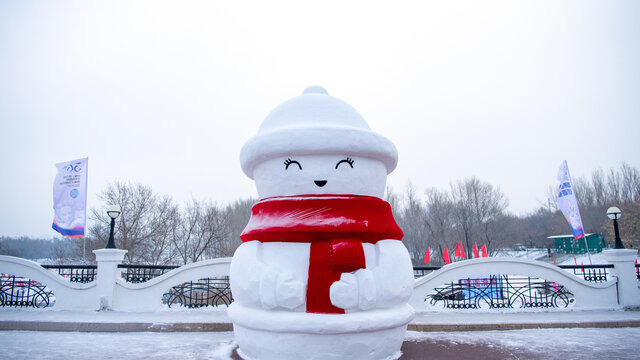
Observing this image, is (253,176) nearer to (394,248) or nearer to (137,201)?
(394,248)

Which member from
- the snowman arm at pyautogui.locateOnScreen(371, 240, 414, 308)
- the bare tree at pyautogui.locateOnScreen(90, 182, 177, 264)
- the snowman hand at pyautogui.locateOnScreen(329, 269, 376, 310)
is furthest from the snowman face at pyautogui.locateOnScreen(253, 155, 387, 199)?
the bare tree at pyautogui.locateOnScreen(90, 182, 177, 264)

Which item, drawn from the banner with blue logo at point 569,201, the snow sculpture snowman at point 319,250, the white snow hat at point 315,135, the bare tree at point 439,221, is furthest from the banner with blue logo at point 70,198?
the bare tree at point 439,221

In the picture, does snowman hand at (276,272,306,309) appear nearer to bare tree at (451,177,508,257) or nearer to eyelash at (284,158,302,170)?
eyelash at (284,158,302,170)

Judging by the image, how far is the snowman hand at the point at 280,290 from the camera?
3.38 m

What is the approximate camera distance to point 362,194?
403 centimetres

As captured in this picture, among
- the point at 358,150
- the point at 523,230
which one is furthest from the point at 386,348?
the point at 523,230

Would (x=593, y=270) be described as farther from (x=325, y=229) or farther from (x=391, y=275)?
(x=325, y=229)

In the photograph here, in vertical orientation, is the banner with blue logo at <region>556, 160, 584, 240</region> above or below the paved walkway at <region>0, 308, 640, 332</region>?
above

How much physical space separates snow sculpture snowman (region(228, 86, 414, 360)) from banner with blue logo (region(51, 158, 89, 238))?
32.0 ft

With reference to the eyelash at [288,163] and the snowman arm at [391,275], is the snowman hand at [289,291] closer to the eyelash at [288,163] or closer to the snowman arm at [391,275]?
the snowman arm at [391,275]

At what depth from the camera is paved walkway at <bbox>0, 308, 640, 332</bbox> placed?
6383 millimetres

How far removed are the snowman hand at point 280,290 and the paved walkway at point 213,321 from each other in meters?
3.51

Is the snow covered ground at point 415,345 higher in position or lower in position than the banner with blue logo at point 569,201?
lower

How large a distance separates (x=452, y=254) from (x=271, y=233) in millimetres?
32979
